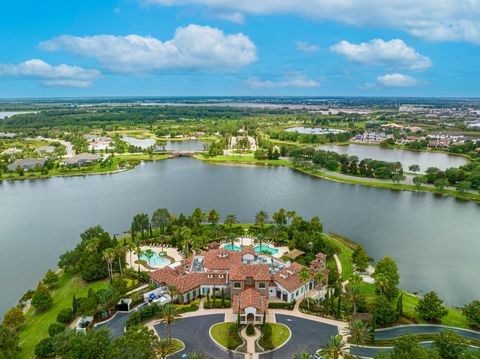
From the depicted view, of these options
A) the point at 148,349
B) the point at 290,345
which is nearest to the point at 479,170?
the point at 290,345

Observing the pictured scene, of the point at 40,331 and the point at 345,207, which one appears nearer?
the point at 40,331

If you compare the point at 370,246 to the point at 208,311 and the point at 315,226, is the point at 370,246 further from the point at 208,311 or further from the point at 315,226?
the point at 208,311

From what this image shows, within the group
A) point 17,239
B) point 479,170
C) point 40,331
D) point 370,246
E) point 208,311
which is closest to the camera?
point 40,331

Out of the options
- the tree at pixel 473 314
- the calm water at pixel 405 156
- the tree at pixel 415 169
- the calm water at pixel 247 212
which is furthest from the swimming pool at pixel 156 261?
the calm water at pixel 405 156

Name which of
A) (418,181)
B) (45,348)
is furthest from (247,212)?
(418,181)

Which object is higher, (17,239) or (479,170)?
(479,170)

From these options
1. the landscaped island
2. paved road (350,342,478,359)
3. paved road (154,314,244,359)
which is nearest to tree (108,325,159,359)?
the landscaped island
